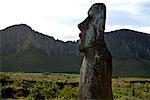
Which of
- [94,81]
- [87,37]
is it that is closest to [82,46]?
[87,37]

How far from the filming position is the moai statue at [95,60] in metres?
14.6

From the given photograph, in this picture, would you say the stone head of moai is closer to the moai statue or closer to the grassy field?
the moai statue

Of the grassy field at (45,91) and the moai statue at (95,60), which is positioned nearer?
the moai statue at (95,60)

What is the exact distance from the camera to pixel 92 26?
14.9m

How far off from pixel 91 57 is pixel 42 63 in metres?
173

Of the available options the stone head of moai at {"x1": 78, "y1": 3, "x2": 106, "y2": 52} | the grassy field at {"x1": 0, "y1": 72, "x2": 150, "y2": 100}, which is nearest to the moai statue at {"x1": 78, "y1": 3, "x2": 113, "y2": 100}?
the stone head of moai at {"x1": 78, "y1": 3, "x2": 106, "y2": 52}

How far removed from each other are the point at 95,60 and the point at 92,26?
3.74 ft

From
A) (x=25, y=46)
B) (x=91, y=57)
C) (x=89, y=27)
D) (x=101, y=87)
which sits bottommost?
(x=101, y=87)

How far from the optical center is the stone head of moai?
14773 millimetres

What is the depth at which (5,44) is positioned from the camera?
642ft

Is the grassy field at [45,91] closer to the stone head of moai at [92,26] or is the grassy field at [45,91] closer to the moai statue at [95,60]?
the moai statue at [95,60]

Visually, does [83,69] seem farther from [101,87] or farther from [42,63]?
[42,63]

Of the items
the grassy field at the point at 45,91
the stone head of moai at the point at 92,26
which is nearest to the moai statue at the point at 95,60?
the stone head of moai at the point at 92,26

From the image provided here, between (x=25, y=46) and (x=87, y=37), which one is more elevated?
(x=25, y=46)
